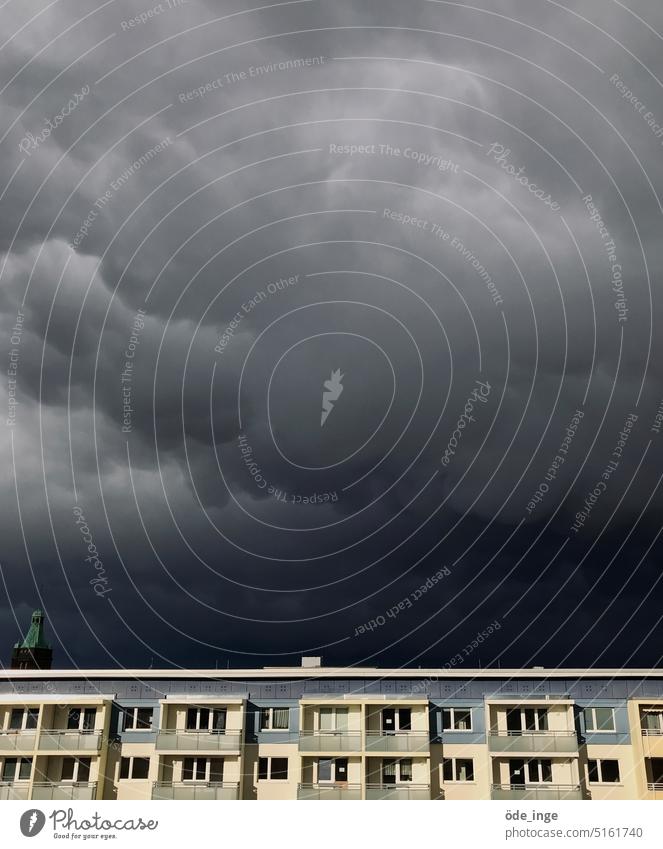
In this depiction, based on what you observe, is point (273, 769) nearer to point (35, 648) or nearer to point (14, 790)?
point (14, 790)

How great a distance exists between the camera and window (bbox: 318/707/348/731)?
1945 inches

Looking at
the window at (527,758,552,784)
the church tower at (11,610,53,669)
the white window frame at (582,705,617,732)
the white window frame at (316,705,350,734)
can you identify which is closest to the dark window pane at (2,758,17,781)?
the white window frame at (316,705,350,734)

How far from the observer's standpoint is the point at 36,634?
17900 centimetres

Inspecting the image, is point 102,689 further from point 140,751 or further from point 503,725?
point 503,725

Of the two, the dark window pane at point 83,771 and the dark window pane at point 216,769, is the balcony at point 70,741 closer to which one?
the dark window pane at point 83,771

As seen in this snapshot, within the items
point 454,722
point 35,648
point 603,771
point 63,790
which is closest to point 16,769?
point 63,790

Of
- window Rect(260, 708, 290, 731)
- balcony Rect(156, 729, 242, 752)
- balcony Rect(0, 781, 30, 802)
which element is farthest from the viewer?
window Rect(260, 708, 290, 731)

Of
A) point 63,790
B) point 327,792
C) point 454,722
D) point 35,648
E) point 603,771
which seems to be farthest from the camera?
point 35,648

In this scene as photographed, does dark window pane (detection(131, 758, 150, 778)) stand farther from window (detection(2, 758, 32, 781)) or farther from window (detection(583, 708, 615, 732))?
window (detection(583, 708, 615, 732))

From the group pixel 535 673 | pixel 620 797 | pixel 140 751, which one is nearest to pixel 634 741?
pixel 620 797

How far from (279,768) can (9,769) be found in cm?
1598

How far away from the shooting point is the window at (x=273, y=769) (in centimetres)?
4841

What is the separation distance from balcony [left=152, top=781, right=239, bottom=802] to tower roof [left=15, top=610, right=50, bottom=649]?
142002mm
